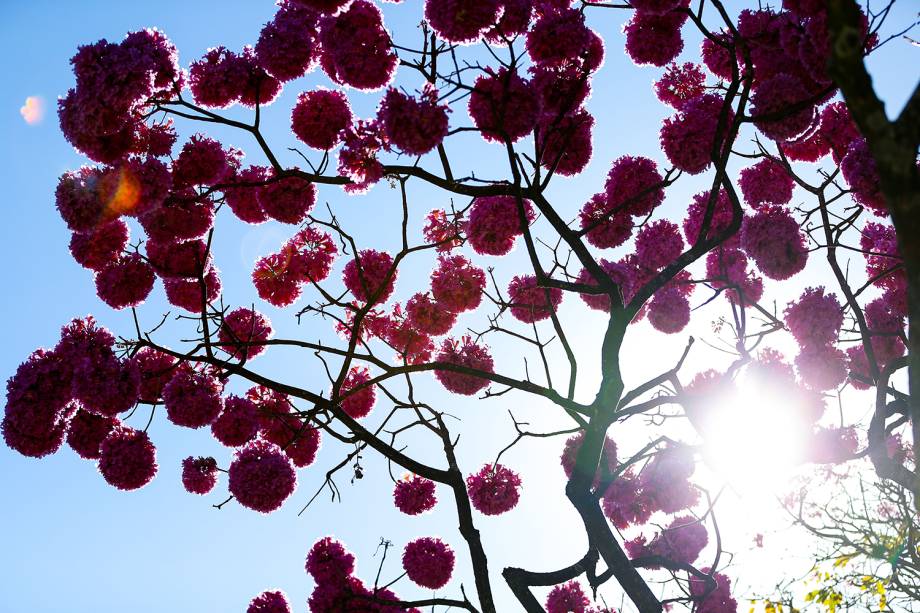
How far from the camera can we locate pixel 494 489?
6.70 m

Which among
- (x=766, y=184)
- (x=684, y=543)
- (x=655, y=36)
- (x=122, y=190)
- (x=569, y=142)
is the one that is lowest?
(x=684, y=543)

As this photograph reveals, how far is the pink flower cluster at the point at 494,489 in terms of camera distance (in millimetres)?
6703

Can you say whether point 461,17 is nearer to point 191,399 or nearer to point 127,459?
point 191,399

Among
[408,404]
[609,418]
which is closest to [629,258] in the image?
[609,418]

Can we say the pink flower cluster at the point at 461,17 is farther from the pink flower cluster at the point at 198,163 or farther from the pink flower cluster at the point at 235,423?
the pink flower cluster at the point at 235,423

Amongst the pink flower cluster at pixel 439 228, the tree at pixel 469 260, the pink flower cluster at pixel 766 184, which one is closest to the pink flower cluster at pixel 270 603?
the tree at pixel 469 260

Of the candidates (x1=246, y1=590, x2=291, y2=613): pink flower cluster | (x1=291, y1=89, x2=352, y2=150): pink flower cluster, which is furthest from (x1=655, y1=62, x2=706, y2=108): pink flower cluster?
(x1=246, y1=590, x2=291, y2=613): pink flower cluster

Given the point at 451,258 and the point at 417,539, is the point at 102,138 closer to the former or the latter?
the point at 451,258

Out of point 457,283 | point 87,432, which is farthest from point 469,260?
point 87,432

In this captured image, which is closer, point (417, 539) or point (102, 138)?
point (102, 138)

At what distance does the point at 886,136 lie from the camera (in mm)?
2146

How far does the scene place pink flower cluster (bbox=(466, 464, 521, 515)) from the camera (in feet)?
22.0

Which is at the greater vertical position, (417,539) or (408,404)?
(408,404)

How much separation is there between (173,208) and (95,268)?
1041 millimetres
